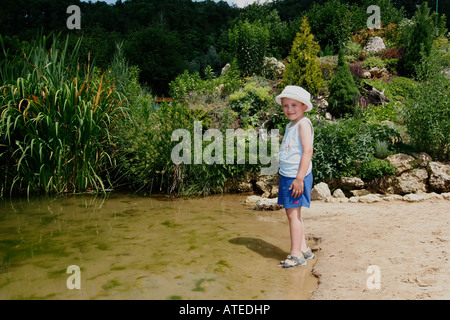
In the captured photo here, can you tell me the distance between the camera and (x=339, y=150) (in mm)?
6445

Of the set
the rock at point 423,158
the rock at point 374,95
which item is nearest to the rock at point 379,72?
the rock at point 374,95

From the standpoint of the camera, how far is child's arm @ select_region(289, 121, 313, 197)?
3.18 m

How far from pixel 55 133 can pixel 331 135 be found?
4583mm

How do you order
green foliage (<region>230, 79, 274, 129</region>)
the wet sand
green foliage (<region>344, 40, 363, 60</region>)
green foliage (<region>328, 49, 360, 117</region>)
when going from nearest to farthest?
the wet sand < green foliage (<region>230, 79, 274, 129</region>) < green foliage (<region>328, 49, 360, 117</region>) < green foliage (<region>344, 40, 363, 60</region>)

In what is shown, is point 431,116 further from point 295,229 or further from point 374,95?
point 295,229

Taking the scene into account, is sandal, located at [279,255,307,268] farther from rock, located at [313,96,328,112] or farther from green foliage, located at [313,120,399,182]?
rock, located at [313,96,328,112]

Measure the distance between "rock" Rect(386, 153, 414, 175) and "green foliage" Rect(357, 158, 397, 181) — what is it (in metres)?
0.10

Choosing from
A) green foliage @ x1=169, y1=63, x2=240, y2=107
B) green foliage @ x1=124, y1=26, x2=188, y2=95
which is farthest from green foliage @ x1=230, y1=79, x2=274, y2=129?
green foliage @ x1=124, y1=26, x2=188, y2=95

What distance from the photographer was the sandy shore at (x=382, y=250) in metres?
2.67

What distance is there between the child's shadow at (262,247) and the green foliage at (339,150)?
8.61ft

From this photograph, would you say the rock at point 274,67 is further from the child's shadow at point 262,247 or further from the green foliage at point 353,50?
the child's shadow at point 262,247

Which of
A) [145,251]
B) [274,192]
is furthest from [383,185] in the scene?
[145,251]

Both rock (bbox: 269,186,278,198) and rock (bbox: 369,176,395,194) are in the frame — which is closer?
rock (bbox: 369,176,395,194)
